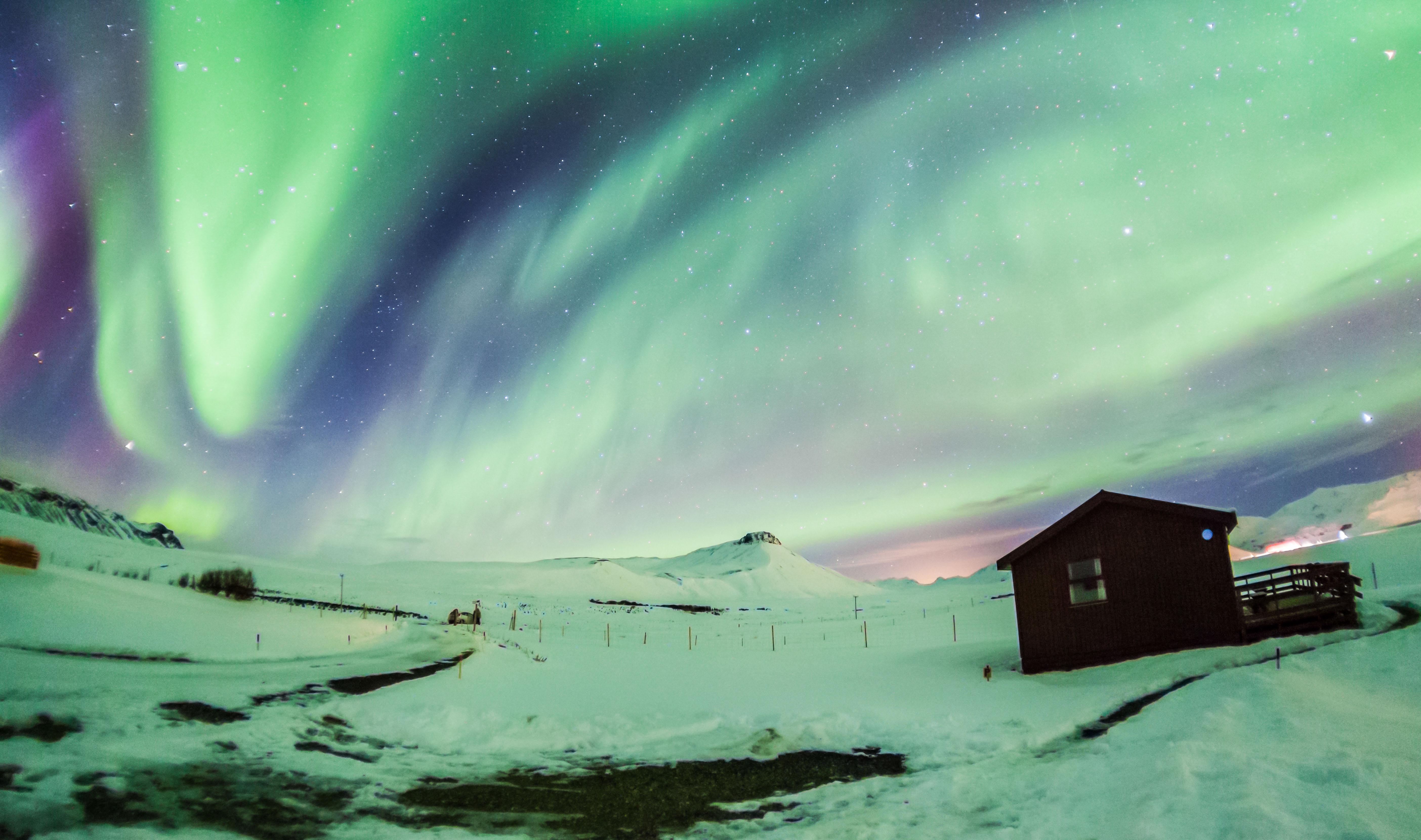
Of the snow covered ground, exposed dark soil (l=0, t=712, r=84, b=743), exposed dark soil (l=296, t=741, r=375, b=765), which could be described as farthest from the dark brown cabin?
exposed dark soil (l=0, t=712, r=84, b=743)

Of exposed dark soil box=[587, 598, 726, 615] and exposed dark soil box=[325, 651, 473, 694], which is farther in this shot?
exposed dark soil box=[587, 598, 726, 615]

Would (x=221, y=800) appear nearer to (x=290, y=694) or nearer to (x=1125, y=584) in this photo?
(x=290, y=694)

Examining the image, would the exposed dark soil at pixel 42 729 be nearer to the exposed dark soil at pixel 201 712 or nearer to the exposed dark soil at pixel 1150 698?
the exposed dark soil at pixel 201 712

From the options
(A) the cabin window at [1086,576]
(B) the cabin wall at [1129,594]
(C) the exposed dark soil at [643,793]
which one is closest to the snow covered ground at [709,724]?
(C) the exposed dark soil at [643,793]

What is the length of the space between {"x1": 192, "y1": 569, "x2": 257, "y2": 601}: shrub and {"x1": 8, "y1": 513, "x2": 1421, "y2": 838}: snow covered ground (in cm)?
350

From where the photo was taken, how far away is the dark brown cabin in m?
19.2

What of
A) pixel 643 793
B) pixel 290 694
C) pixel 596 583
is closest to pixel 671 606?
pixel 596 583

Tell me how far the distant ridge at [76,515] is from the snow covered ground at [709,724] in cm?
4159

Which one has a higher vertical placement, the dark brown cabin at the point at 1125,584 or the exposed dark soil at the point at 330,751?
the dark brown cabin at the point at 1125,584

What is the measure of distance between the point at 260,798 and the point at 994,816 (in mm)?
9266

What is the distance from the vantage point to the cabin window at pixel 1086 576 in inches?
832

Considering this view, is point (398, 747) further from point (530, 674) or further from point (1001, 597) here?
point (1001, 597)

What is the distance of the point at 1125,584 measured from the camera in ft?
67.4

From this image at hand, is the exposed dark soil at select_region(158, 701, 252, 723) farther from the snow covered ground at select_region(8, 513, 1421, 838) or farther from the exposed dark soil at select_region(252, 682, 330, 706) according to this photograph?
the exposed dark soil at select_region(252, 682, 330, 706)
